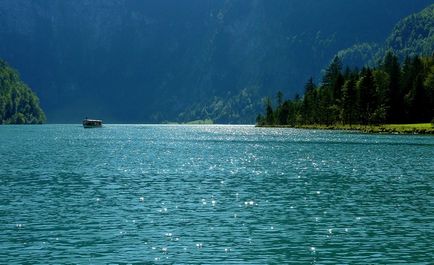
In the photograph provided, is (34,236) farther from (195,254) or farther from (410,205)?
(410,205)

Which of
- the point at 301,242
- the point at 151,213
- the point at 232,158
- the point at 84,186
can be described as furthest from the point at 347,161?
the point at 301,242

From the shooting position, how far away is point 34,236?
38.6 meters

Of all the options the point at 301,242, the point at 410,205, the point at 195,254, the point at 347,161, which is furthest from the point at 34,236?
the point at 347,161

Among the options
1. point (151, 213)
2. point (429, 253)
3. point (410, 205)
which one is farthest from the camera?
point (410, 205)

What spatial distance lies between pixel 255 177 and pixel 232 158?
34.5 meters

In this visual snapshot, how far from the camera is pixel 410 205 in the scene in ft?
169

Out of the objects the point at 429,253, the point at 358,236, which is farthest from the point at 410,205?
the point at 429,253

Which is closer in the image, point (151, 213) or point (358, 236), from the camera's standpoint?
point (358, 236)

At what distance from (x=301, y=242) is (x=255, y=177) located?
3674 cm

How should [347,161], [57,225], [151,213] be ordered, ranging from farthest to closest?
[347,161] → [151,213] → [57,225]

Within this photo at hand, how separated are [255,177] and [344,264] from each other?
4191 centimetres

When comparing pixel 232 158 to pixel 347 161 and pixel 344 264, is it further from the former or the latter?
pixel 344 264

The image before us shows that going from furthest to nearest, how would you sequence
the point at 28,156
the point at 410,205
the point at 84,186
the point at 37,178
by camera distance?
the point at 28,156
the point at 37,178
the point at 84,186
the point at 410,205

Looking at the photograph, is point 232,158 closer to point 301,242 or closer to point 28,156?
point 28,156
